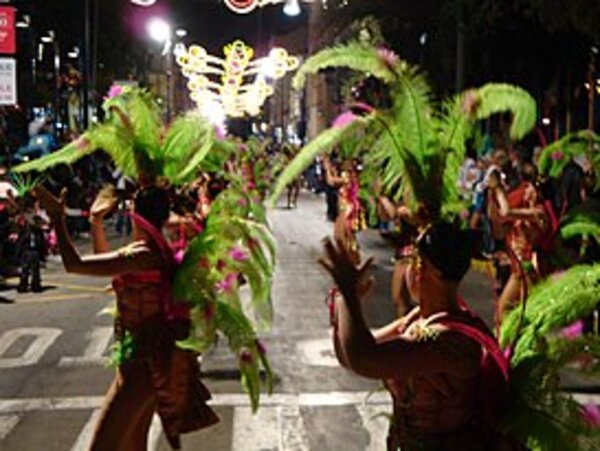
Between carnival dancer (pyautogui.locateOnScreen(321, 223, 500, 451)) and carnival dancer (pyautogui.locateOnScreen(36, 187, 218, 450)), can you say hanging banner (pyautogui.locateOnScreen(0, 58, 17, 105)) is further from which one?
carnival dancer (pyautogui.locateOnScreen(321, 223, 500, 451))

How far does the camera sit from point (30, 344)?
10.8m

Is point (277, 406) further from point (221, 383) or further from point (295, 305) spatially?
point (295, 305)

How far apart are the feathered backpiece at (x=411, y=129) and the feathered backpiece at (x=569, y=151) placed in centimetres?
336

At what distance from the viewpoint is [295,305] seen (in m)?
13.2

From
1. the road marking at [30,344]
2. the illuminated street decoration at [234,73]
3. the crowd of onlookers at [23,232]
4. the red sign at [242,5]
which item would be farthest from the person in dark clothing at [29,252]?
the illuminated street decoration at [234,73]

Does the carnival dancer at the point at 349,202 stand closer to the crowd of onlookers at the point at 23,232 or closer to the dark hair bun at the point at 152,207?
the crowd of onlookers at the point at 23,232

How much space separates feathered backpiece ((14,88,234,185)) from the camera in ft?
19.0

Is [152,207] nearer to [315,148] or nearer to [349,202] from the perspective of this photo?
[315,148]

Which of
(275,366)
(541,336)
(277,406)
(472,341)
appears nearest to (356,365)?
(472,341)

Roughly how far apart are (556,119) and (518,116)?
69.9 ft

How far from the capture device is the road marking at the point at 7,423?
7.26 metres

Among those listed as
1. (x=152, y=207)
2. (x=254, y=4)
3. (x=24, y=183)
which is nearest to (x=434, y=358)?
(x=152, y=207)

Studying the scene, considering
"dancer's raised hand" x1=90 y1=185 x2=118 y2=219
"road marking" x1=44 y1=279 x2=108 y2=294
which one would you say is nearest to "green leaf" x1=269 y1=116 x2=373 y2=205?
"dancer's raised hand" x1=90 y1=185 x2=118 y2=219

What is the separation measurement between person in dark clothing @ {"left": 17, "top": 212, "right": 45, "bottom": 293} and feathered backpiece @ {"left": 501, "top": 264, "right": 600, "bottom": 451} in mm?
11906
